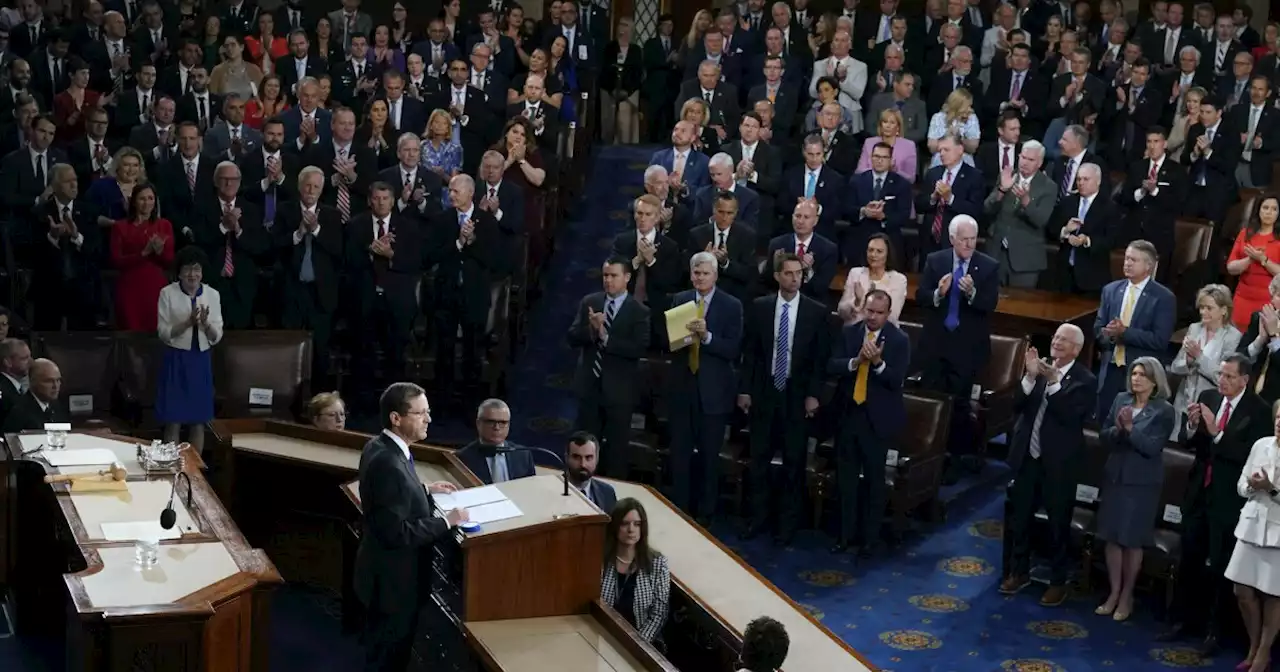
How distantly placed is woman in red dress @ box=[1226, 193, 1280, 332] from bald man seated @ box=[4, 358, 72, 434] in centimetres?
706

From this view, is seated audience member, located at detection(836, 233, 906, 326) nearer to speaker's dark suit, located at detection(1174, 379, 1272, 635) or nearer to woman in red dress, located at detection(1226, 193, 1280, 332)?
speaker's dark suit, located at detection(1174, 379, 1272, 635)

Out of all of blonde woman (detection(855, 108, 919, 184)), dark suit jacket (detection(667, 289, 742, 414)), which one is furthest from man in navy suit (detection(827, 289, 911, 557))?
blonde woman (detection(855, 108, 919, 184))

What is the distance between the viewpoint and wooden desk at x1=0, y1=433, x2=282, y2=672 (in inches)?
229

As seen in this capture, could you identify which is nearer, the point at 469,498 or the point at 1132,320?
the point at 469,498

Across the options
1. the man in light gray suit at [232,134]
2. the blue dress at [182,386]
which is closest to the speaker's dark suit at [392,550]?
the blue dress at [182,386]

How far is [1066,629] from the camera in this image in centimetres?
870

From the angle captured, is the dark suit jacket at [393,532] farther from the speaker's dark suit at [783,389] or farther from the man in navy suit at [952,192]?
the man in navy suit at [952,192]

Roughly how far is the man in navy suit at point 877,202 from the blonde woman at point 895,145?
10.5 inches

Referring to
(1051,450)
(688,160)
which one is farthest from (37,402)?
(1051,450)

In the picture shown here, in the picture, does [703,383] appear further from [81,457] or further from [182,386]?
[81,457]

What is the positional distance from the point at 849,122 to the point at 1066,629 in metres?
5.56

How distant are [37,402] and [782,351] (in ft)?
13.0

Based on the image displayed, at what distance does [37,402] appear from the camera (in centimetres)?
875

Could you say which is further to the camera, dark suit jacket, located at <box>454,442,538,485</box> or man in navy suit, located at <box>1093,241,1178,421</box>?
man in navy suit, located at <box>1093,241,1178,421</box>
